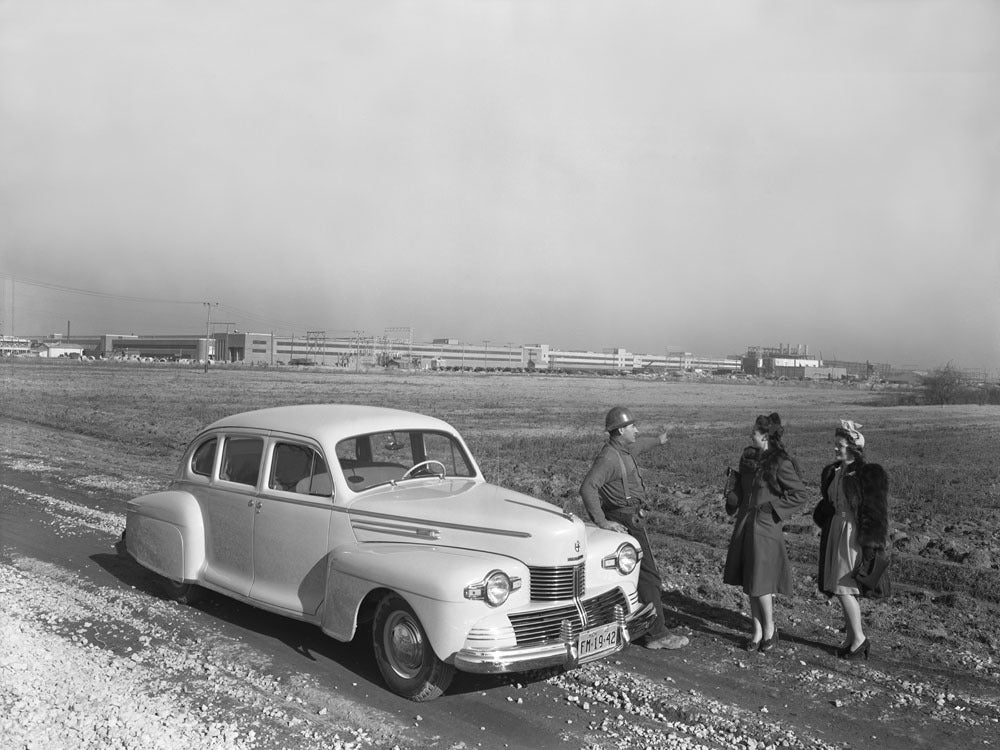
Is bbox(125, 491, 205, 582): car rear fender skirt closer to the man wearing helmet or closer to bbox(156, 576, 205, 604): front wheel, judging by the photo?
bbox(156, 576, 205, 604): front wheel

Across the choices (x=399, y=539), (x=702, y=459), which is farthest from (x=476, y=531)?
(x=702, y=459)

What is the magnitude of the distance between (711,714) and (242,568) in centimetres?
393

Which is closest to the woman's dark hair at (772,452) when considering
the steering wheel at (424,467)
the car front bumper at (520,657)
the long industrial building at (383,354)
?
the car front bumper at (520,657)

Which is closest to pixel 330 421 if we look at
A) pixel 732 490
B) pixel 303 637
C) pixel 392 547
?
pixel 392 547

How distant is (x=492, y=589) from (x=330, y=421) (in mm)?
2214

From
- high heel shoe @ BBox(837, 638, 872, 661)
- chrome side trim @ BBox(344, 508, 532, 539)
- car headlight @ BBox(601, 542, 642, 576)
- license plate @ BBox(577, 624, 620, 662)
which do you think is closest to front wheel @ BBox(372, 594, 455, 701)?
chrome side trim @ BBox(344, 508, 532, 539)

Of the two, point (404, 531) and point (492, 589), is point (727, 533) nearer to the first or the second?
point (404, 531)

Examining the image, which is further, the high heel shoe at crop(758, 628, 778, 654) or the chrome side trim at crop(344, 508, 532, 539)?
the high heel shoe at crop(758, 628, 778, 654)

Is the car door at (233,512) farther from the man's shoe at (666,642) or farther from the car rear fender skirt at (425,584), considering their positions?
the man's shoe at (666,642)

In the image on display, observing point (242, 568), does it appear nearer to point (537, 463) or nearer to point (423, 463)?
point (423, 463)

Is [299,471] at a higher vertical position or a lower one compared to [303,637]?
higher

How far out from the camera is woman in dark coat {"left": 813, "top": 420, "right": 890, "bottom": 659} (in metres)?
5.92

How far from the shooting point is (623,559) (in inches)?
235

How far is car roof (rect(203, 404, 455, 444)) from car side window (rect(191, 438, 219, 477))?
0.17 m
